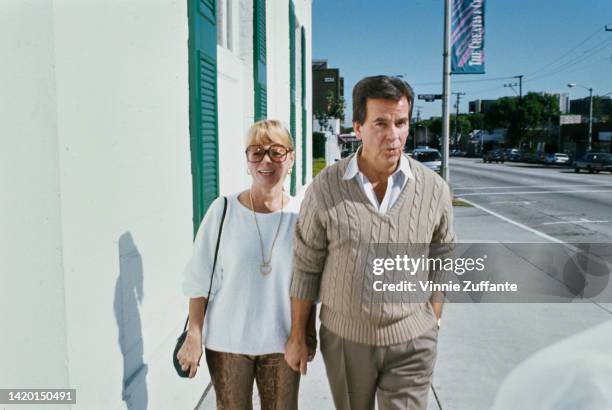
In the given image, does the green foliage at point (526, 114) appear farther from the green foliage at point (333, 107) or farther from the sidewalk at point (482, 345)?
the sidewalk at point (482, 345)

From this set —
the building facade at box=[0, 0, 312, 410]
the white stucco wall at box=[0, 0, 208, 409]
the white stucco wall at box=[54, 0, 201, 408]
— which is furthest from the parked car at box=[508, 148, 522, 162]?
the white stucco wall at box=[0, 0, 208, 409]

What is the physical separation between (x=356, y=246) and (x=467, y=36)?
1350cm

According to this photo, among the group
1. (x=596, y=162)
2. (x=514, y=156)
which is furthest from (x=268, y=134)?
(x=514, y=156)

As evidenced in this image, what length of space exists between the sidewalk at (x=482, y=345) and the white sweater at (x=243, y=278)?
56.4 inches

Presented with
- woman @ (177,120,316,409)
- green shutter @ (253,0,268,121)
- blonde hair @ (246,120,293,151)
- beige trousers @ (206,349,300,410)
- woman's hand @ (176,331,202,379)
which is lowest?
beige trousers @ (206,349,300,410)

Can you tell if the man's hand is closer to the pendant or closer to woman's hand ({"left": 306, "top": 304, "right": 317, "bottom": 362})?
woman's hand ({"left": 306, "top": 304, "right": 317, "bottom": 362})

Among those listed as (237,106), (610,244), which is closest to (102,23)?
(237,106)

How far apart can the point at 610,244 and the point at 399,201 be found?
9791 mm

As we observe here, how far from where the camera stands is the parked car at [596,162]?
34.6m

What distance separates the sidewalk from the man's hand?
1414 millimetres

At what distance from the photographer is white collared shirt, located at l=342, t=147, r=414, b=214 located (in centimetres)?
215

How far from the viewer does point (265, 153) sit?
7.59 ft

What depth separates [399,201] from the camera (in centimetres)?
214

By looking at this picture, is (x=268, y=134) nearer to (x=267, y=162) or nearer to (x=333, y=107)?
(x=267, y=162)
